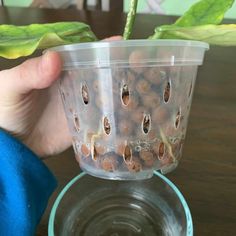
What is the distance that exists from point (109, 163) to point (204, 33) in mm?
114

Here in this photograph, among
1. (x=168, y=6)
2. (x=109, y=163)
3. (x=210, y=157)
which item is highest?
(x=109, y=163)

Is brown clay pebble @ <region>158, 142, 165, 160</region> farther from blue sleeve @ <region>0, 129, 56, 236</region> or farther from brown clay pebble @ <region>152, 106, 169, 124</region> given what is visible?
blue sleeve @ <region>0, 129, 56, 236</region>

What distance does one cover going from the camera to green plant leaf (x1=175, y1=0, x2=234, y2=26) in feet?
0.91

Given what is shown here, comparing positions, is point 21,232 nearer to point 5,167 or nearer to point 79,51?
point 5,167

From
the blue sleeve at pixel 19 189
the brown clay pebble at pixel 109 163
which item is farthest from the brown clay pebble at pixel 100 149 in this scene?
the blue sleeve at pixel 19 189

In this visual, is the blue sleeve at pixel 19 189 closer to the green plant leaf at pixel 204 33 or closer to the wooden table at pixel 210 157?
the wooden table at pixel 210 157

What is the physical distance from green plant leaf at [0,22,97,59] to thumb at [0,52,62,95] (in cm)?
1

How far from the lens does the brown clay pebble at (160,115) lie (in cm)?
27

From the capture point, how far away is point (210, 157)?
0.46 m

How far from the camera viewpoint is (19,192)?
1.20 feet

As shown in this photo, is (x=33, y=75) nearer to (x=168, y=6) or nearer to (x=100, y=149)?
(x=100, y=149)

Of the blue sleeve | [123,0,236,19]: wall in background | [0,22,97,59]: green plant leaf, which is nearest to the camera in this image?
[0,22,97,59]: green plant leaf

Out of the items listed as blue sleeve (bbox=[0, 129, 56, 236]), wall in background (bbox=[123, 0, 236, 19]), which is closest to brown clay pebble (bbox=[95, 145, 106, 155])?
blue sleeve (bbox=[0, 129, 56, 236])

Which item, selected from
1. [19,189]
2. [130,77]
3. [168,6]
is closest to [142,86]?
[130,77]
